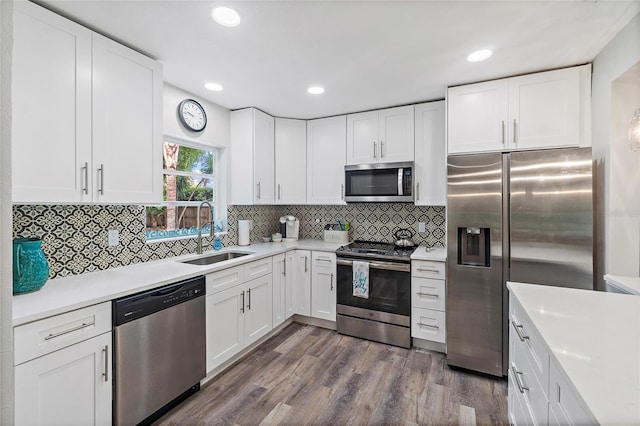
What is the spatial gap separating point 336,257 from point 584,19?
99.7 inches

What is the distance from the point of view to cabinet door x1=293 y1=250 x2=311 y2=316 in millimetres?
3256

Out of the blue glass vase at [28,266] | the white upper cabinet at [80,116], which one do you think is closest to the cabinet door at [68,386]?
the blue glass vase at [28,266]

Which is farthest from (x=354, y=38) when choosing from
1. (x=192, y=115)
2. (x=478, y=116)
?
(x=192, y=115)

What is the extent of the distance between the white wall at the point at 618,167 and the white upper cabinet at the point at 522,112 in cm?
15

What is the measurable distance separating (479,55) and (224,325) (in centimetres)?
281

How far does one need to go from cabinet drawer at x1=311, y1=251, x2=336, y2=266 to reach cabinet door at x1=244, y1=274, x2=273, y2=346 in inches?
22.2

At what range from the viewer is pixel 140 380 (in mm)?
1680

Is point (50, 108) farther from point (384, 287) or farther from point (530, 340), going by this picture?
point (384, 287)

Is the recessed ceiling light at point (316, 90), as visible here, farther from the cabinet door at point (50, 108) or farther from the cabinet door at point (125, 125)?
the cabinet door at point (50, 108)

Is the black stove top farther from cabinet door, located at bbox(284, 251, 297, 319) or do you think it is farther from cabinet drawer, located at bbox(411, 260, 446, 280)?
cabinet door, located at bbox(284, 251, 297, 319)

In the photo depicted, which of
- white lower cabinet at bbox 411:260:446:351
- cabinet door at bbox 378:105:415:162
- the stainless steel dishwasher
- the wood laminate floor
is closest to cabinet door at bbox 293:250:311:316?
the wood laminate floor

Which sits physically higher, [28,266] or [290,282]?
[28,266]

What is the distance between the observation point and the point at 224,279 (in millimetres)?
2320

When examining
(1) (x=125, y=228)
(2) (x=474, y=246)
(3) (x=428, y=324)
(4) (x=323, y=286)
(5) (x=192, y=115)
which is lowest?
(3) (x=428, y=324)
